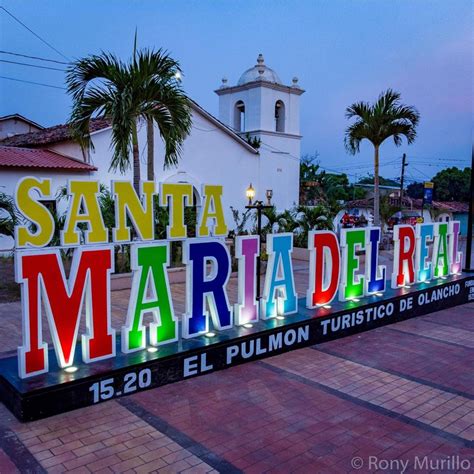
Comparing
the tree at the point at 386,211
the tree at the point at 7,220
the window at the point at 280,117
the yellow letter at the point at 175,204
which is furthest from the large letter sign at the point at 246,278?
the window at the point at 280,117

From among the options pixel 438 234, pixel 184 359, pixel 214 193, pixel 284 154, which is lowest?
pixel 184 359

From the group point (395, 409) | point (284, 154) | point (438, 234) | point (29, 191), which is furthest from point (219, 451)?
point (284, 154)

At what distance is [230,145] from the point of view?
960 inches

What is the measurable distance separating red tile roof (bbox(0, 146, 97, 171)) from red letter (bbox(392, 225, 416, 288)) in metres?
12.8

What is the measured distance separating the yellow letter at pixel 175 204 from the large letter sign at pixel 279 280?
1473mm

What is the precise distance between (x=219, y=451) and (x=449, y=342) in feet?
16.9

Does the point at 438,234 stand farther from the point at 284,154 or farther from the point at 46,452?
the point at 284,154

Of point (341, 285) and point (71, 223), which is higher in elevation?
point (71, 223)

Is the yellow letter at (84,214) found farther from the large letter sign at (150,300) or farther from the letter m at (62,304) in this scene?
the large letter sign at (150,300)

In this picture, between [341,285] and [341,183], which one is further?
[341,183]

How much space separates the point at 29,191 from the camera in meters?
4.85

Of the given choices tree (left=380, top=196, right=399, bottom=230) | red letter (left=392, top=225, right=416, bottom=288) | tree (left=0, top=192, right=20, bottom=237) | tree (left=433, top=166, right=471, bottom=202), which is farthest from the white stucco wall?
tree (left=433, top=166, right=471, bottom=202)

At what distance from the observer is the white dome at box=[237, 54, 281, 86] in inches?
1025

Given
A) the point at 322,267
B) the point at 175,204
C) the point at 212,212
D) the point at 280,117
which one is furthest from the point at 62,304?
the point at 280,117
